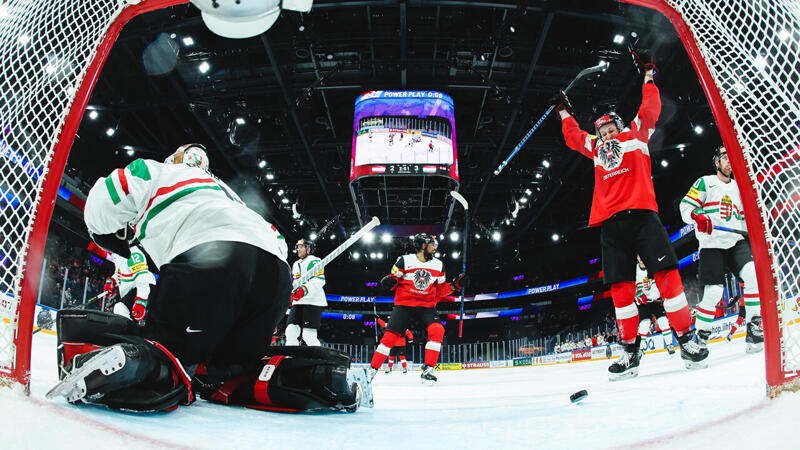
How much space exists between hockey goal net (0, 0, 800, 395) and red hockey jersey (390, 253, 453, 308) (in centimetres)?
385

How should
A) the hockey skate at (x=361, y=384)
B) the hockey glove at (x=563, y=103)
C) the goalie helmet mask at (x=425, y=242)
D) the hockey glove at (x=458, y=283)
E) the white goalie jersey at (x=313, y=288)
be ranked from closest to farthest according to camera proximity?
the hockey skate at (x=361, y=384)
the hockey glove at (x=563, y=103)
the goalie helmet mask at (x=425, y=242)
the hockey glove at (x=458, y=283)
the white goalie jersey at (x=313, y=288)

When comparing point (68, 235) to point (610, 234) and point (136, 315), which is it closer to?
point (136, 315)

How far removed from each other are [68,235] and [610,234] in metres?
15.9

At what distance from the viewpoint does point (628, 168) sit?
9.30 feet

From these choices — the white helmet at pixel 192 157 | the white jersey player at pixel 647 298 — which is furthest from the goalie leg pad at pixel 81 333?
the white jersey player at pixel 647 298

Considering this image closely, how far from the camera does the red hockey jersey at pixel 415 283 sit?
512 centimetres

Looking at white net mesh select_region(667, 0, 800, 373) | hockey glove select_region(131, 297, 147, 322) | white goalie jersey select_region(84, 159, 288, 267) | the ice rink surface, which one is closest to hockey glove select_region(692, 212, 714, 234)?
white net mesh select_region(667, 0, 800, 373)

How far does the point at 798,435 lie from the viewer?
2.57 ft

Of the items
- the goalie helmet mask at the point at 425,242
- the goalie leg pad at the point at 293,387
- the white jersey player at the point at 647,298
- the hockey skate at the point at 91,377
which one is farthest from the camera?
the white jersey player at the point at 647,298

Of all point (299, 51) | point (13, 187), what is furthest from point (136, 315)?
point (299, 51)

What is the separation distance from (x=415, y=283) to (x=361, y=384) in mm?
3225

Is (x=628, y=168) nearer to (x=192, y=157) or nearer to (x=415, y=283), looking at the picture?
(x=192, y=157)

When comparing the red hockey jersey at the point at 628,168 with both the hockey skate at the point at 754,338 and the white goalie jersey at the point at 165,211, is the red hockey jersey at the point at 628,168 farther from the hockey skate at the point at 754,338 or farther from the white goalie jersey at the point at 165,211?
the white goalie jersey at the point at 165,211

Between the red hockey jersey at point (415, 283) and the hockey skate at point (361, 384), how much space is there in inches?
124
